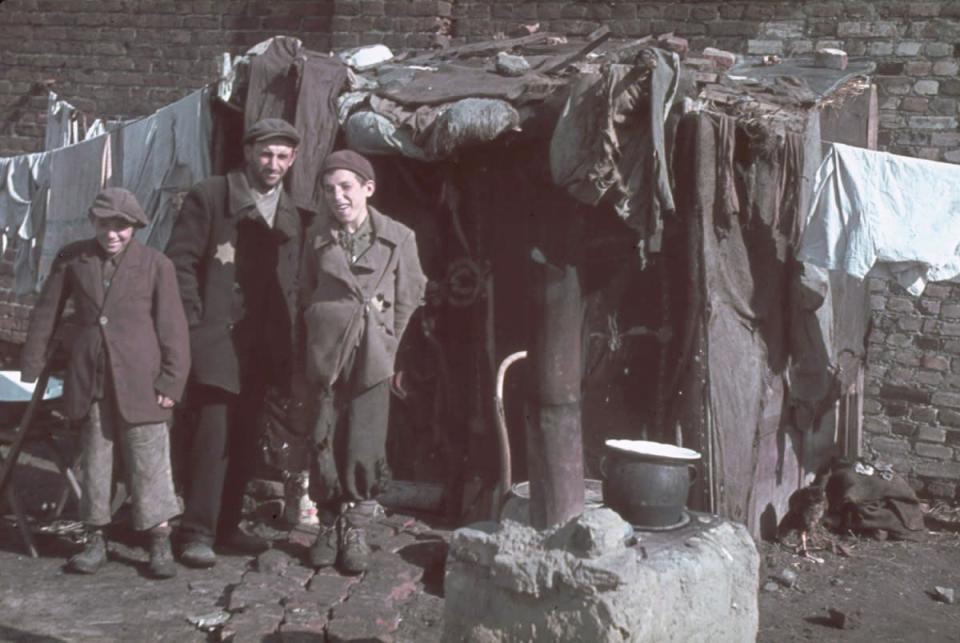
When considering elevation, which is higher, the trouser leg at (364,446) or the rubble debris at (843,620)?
the trouser leg at (364,446)

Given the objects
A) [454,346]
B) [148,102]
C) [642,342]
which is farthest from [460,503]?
[148,102]

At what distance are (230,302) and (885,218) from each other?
3397 mm

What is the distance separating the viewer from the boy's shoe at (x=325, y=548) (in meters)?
5.81

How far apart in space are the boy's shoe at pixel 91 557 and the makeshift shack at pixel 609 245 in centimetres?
187

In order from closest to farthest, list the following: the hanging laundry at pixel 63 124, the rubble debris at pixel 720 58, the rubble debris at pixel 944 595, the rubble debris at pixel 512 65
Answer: the rubble debris at pixel 944 595
the rubble debris at pixel 512 65
the rubble debris at pixel 720 58
the hanging laundry at pixel 63 124

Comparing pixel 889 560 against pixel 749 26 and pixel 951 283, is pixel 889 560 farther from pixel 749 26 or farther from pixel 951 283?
pixel 749 26

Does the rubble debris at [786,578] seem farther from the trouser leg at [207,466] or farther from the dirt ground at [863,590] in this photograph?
the trouser leg at [207,466]

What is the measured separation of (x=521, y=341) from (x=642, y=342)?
0.67m

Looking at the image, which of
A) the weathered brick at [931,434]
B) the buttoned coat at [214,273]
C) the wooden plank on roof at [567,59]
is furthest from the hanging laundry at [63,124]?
the weathered brick at [931,434]

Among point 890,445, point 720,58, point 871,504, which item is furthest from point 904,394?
point 720,58

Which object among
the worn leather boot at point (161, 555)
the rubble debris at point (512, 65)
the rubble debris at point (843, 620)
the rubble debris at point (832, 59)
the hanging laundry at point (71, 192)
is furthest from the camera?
the hanging laundry at point (71, 192)

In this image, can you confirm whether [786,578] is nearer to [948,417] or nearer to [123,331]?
[948,417]

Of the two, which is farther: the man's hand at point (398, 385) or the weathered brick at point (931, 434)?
the weathered brick at point (931, 434)

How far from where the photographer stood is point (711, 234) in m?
6.11
